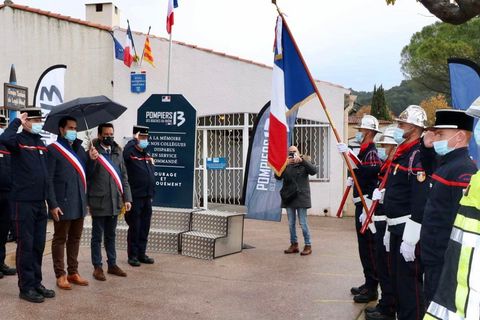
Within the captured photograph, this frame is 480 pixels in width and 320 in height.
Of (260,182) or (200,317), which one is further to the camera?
(260,182)

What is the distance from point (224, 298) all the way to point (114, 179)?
2.17m

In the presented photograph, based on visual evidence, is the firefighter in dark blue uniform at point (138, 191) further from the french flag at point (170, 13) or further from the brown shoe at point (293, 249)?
the french flag at point (170, 13)

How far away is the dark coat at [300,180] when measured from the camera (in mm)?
8500

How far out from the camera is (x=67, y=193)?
5.96 m

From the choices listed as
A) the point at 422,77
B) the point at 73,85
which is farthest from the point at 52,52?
the point at 422,77

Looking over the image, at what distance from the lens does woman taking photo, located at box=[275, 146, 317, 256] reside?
27.9ft

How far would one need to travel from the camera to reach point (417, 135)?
481cm


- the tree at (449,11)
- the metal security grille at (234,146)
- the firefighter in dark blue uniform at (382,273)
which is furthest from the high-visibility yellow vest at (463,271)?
the metal security grille at (234,146)

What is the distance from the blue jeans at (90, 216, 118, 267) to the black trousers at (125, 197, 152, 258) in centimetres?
65

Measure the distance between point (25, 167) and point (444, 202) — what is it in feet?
14.1

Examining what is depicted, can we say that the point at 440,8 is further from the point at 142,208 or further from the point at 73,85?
the point at 73,85

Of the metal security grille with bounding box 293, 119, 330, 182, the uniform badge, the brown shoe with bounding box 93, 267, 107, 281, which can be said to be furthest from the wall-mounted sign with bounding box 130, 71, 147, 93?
the uniform badge

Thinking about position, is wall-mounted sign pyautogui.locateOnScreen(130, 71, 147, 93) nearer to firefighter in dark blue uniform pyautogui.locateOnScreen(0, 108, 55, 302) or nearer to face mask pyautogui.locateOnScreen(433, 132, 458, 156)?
firefighter in dark blue uniform pyautogui.locateOnScreen(0, 108, 55, 302)

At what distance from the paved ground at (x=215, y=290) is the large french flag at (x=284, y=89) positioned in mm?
1608
